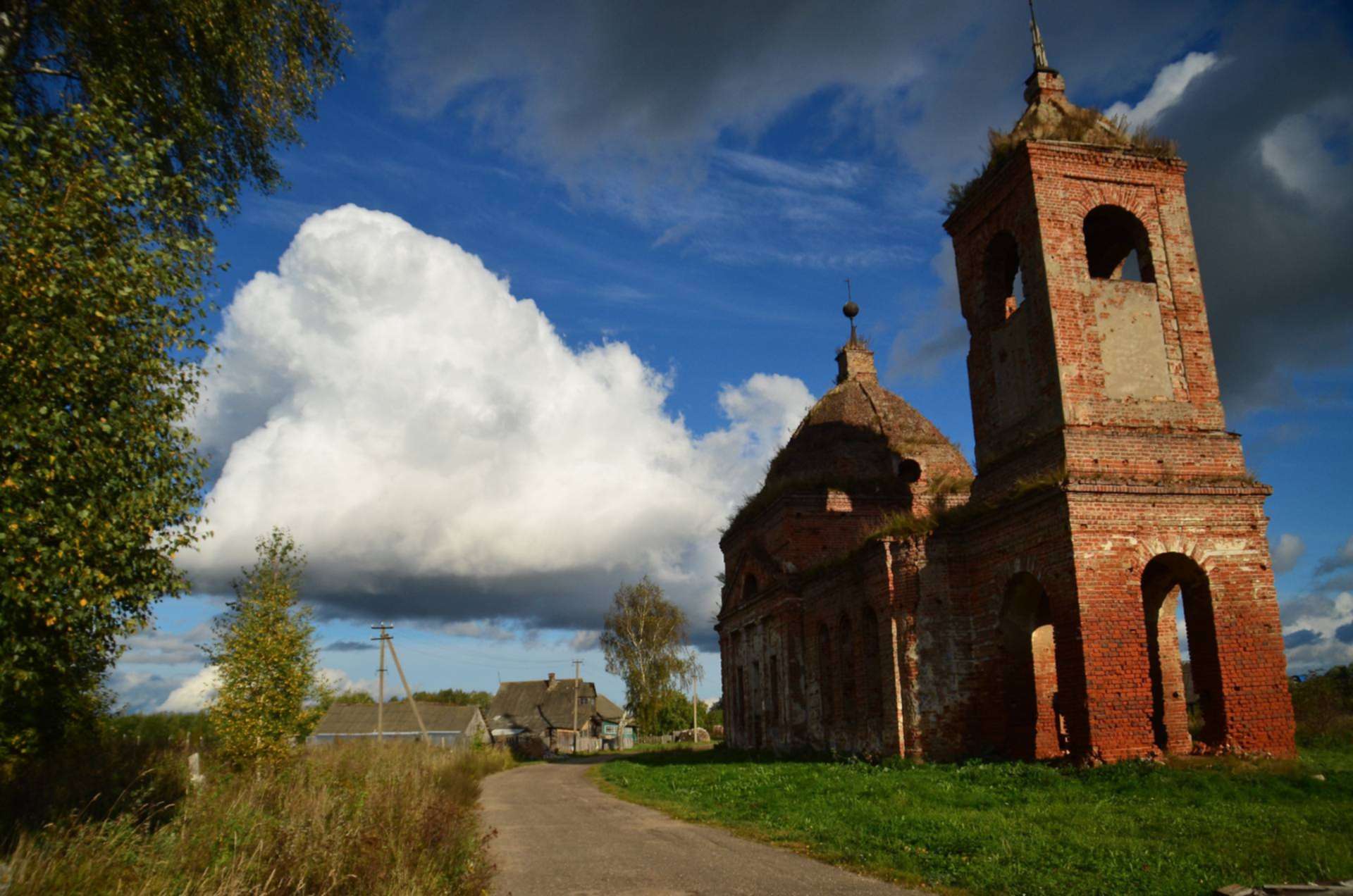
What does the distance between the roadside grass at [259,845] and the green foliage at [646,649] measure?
3845 cm

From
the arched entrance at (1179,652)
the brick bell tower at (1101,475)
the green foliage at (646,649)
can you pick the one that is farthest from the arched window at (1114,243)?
the green foliage at (646,649)

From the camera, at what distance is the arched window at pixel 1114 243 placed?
15242 millimetres

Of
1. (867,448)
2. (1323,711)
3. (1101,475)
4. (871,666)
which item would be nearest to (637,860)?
(1101,475)

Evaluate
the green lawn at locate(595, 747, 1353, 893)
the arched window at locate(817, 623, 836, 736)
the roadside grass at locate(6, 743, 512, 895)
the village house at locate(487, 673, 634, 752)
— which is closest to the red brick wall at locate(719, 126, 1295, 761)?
the green lawn at locate(595, 747, 1353, 893)

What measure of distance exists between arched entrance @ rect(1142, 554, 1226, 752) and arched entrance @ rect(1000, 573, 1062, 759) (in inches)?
64.0

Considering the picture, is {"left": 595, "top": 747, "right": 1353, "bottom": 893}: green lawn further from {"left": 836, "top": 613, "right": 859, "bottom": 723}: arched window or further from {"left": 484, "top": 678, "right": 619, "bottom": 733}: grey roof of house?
{"left": 484, "top": 678, "right": 619, "bottom": 733}: grey roof of house

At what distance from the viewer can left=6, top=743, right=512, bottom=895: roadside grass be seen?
226 inches

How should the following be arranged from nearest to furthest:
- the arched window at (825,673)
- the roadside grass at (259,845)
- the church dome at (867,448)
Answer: the roadside grass at (259,845) < the arched window at (825,673) < the church dome at (867,448)

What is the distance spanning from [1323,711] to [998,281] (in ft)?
36.8

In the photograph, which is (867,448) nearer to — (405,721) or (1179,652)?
(1179,652)

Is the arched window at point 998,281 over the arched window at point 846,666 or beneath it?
over

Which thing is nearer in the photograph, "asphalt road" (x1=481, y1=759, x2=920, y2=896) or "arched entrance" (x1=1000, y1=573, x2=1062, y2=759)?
"asphalt road" (x1=481, y1=759, x2=920, y2=896)

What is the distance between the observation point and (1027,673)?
1509 centimetres

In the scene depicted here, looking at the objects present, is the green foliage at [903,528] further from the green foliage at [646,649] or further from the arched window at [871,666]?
the green foliage at [646,649]
